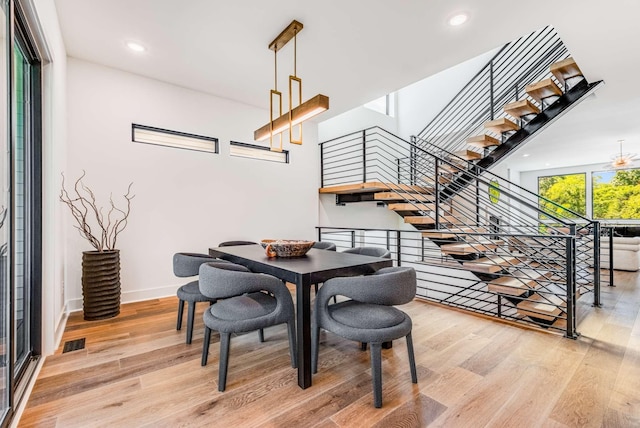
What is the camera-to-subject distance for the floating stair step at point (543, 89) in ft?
12.1

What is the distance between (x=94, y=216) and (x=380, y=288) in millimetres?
3486

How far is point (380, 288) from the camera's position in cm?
172

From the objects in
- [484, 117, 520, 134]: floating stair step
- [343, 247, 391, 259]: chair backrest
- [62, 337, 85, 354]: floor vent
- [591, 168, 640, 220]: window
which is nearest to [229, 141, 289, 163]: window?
[343, 247, 391, 259]: chair backrest

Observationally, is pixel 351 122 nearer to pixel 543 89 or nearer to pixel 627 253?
pixel 543 89

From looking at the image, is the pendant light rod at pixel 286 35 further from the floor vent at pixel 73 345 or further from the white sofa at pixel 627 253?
the white sofa at pixel 627 253

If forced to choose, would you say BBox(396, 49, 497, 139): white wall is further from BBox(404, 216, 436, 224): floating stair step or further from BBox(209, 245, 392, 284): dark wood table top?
BBox(209, 245, 392, 284): dark wood table top

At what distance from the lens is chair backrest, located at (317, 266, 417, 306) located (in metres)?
1.73

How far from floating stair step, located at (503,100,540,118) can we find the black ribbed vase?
17.5 feet

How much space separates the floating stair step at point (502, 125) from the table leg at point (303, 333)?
3971 mm

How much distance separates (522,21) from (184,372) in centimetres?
401

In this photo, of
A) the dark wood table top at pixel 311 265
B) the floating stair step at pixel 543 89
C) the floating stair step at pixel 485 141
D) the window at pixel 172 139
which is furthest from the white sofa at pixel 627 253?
the window at pixel 172 139

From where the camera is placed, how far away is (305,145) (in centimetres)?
543

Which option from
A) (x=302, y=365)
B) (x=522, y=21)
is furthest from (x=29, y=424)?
(x=522, y=21)

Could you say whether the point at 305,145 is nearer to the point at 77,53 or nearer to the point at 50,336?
the point at 77,53
